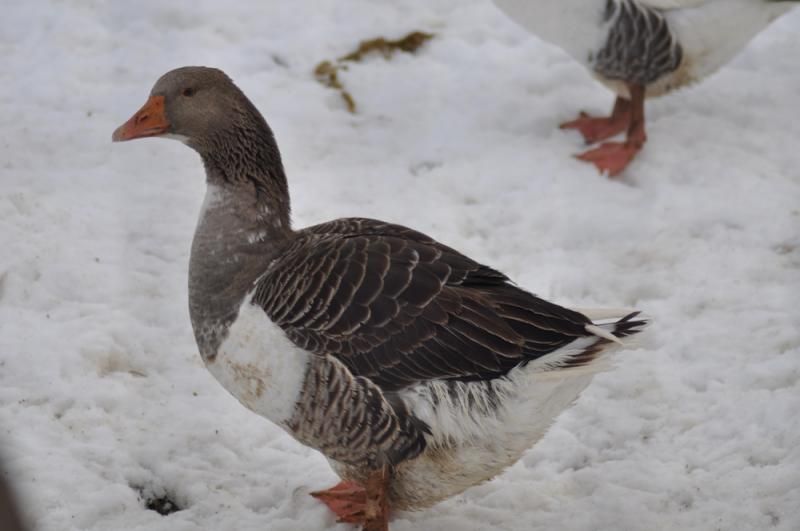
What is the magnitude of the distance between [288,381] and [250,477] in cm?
83

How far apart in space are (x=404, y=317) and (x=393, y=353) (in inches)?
5.5

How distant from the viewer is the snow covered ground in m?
4.57

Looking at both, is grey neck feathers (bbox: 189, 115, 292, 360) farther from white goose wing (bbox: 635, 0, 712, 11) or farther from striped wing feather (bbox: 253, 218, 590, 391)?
white goose wing (bbox: 635, 0, 712, 11)

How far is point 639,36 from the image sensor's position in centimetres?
662

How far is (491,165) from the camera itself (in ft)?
22.1

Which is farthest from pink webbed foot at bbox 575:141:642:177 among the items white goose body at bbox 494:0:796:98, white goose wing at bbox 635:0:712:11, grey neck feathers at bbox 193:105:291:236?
grey neck feathers at bbox 193:105:291:236

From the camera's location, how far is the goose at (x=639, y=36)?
21.6ft

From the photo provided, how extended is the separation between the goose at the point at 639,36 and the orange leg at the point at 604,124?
0.20 metres

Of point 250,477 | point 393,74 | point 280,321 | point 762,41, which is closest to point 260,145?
point 280,321

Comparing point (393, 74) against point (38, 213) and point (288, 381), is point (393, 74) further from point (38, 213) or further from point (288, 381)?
point (288, 381)

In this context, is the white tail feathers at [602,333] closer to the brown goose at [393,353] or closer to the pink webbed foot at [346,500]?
the brown goose at [393,353]

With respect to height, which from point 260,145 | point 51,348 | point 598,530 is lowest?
point 598,530

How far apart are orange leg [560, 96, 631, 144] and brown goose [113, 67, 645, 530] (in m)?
3.01

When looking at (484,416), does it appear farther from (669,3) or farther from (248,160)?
(669,3)
